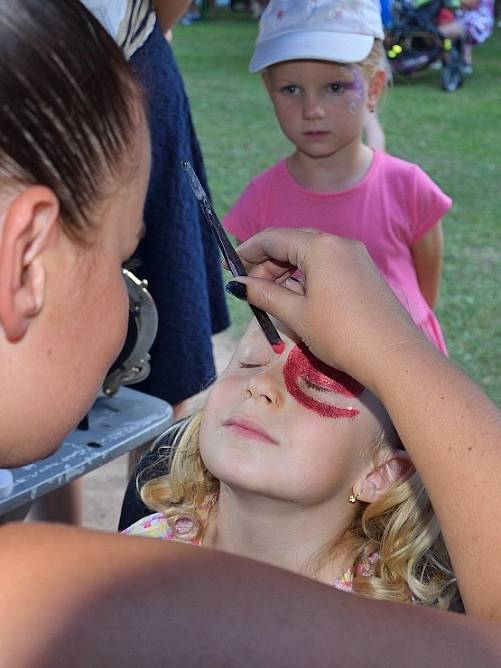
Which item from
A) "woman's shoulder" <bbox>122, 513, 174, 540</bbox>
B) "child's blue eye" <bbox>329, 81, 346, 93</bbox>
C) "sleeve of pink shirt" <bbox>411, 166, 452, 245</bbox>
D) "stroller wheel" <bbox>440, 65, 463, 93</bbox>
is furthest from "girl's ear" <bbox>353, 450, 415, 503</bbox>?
"stroller wheel" <bbox>440, 65, 463, 93</bbox>

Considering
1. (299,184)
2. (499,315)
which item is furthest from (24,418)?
(499,315)

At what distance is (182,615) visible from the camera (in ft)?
2.69

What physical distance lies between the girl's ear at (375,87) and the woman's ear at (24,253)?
2.58 meters

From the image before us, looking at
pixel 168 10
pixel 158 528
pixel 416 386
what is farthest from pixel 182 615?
pixel 168 10

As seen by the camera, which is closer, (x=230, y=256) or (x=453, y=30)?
(x=230, y=256)

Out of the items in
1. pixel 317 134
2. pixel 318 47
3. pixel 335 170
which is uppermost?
pixel 318 47

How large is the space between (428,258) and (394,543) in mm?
1646

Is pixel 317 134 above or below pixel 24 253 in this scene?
below

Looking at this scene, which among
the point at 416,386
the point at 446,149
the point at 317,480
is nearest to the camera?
the point at 416,386

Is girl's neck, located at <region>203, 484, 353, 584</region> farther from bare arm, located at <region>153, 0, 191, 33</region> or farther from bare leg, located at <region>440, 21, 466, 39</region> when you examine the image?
bare leg, located at <region>440, 21, 466, 39</region>

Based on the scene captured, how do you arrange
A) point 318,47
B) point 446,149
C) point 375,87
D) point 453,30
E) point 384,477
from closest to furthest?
point 384,477 → point 318,47 → point 375,87 → point 446,149 → point 453,30

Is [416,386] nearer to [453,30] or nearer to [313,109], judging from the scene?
[313,109]

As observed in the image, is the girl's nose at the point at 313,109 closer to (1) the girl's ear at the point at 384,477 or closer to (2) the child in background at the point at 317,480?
(2) the child in background at the point at 317,480

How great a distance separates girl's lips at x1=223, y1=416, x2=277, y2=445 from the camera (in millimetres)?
1634
